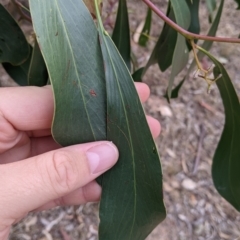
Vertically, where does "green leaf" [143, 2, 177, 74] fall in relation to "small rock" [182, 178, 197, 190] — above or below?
above

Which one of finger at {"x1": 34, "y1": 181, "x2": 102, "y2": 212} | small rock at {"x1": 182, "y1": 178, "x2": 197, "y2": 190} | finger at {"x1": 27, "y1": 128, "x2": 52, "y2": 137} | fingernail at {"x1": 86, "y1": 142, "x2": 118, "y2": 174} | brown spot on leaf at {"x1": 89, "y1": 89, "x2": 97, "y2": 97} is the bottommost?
small rock at {"x1": 182, "y1": 178, "x2": 197, "y2": 190}

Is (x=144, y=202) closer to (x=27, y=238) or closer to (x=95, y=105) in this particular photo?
(x=95, y=105)

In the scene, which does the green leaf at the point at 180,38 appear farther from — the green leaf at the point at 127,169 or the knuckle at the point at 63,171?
the knuckle at the point at 63,171


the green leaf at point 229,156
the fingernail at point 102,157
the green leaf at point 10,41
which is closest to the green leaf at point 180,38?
the green leaf at point 229,156

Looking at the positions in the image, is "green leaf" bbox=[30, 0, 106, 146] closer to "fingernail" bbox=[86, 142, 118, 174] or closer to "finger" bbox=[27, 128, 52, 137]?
"fingernail" bbox=[86, 142, 118, 174]

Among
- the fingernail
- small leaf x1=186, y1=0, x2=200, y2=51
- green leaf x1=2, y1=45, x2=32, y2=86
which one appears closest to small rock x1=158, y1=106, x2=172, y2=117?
small leaf x1=186, y1=0, x2=200, y2=51
